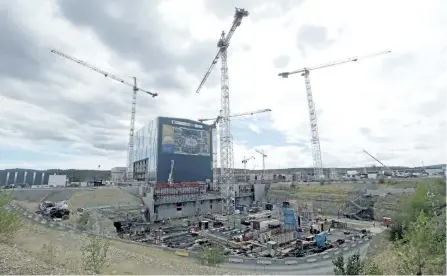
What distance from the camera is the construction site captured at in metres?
43.6

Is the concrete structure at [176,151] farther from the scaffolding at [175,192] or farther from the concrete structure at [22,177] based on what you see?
the concrete structure at [22,177]

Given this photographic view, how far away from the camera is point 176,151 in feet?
309

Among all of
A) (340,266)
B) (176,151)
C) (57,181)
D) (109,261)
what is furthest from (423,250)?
(57,181)

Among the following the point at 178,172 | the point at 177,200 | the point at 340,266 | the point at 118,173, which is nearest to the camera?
the point at 340,266

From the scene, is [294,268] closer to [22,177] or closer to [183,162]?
[183,162]

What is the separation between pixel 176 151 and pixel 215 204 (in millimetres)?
25805

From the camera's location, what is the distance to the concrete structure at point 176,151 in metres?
91.2

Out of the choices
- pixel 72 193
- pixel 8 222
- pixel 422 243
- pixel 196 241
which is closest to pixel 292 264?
pixel 196 241

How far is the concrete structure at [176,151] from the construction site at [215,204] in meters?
0.36

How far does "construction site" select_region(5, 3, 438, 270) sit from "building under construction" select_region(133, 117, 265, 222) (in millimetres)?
294

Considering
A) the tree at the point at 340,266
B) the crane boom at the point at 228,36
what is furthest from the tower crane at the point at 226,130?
the tree at the point at 340,266

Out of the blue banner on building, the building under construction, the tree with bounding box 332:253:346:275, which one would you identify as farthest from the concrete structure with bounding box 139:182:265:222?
the tree with bounding box 332:253:346:275

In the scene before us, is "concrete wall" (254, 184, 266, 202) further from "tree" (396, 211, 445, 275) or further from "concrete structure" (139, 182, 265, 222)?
"tree" (396, 211, 445, 275)

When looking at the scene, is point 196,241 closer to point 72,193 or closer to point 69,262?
point 69,262
